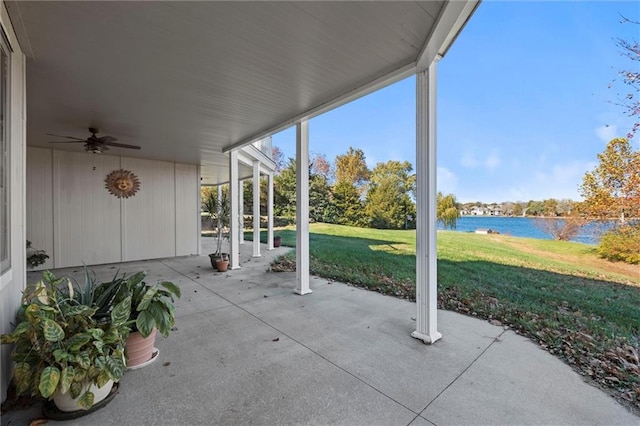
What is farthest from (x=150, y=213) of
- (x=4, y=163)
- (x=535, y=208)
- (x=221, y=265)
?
(x=535, y=208)

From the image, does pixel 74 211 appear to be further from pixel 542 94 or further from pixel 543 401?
pixel 542 94

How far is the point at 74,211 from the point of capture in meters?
6.12

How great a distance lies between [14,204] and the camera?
1961mm

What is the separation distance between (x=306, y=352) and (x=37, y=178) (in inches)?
280

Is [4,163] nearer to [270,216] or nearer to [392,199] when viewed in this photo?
[270,216]

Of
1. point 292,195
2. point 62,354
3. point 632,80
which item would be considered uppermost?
point 632,80

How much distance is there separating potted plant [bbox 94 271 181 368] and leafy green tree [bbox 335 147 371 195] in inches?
606

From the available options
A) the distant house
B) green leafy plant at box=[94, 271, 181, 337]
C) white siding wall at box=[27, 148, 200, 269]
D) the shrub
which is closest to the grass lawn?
the shrub

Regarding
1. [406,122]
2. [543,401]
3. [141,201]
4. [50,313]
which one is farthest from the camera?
[406,122]

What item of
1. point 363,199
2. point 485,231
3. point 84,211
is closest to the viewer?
point 84,211

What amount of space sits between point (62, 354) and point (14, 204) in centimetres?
127

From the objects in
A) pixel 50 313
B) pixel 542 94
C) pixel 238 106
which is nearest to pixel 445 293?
pixel 238 106

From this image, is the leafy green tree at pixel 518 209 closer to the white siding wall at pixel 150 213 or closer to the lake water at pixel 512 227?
the lake water at pixel 512 227

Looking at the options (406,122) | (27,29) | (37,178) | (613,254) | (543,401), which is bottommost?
(543,401)
